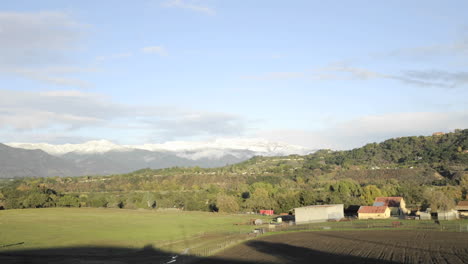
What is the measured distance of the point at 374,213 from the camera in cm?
8850

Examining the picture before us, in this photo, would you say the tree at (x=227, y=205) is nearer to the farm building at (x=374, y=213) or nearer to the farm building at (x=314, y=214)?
the farm building at (x=314, y=214)

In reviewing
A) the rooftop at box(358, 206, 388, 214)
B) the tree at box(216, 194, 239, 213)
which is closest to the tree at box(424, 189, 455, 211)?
the rooftop at box(358, 206, 388, 214)

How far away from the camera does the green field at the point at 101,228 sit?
64.3 metres

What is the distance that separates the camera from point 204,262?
147 feet

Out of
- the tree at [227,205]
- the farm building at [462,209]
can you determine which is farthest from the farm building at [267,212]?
the farm building at [462,209]

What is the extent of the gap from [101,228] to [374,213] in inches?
1876

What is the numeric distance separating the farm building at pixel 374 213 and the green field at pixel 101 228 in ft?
71.2

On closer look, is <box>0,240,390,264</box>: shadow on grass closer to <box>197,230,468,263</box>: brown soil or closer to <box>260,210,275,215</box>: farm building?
<box>197,230,468,263</box>: brown soil

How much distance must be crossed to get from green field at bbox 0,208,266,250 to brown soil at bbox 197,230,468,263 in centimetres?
1125

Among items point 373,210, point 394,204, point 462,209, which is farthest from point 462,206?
point 373,210

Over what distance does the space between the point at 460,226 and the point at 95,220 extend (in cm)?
6596

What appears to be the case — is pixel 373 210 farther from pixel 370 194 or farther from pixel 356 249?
pixel 356 249

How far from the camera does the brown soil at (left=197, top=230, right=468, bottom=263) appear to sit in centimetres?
4225

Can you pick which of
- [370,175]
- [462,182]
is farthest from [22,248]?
[370,175]
